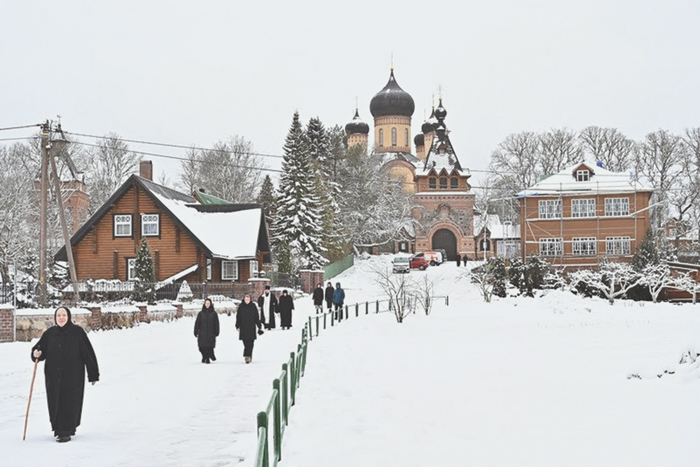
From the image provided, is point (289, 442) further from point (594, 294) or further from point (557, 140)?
point (557, 140)

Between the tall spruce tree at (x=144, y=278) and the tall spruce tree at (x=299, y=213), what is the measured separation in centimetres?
1710

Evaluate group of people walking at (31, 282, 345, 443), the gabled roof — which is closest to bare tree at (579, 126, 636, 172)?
the gabled roof

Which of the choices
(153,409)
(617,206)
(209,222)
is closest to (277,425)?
(153,409)

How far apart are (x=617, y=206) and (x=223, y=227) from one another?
2694cm

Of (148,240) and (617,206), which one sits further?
(617,206)

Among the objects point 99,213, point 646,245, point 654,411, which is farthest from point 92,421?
point 646,245

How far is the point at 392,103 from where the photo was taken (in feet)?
292

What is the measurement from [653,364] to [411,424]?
16.7ft

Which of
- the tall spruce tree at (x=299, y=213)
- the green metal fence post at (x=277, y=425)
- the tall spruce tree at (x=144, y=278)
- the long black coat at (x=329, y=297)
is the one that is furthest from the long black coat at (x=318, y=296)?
the green metal fence post at (x=277, y=425)

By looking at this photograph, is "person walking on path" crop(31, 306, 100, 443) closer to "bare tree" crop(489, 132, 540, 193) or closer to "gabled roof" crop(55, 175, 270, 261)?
"gabled roof" crop(55, 175, 270, 261)

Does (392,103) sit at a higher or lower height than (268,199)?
higher

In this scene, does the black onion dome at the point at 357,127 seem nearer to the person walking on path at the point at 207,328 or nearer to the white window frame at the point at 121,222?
the white window frame at the point at 121,222

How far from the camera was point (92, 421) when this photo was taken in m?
9.70

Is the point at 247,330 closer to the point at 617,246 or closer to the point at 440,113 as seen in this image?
the point at 617,246
